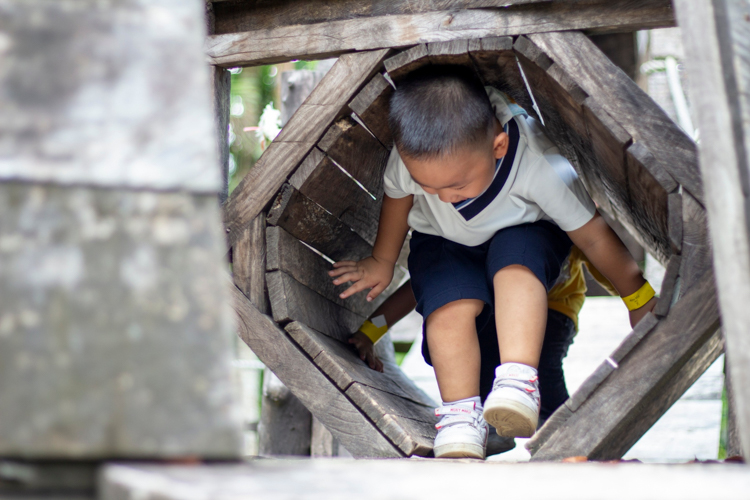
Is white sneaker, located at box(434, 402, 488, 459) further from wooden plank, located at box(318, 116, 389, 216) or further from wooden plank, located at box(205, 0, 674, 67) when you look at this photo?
wooden plank, located at box(205, 0, 674, 67)

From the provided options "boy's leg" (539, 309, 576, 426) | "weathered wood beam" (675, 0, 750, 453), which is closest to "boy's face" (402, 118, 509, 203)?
"boy's leg" (539, 309, 576, 426)

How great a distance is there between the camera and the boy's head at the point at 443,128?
73.9 inches

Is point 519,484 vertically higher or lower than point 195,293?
lower

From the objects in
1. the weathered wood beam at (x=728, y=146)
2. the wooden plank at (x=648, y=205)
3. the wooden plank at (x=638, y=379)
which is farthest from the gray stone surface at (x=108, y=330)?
the wooden plank at (x=648, y=205)

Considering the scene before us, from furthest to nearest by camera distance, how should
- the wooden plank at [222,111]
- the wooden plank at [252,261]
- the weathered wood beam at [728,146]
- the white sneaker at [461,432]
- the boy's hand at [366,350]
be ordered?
the boy's hand at [366,350] < the wooden plank at [222,111] < the wooden plank at [252,261] < the white sneaker at [461,432] < the weathered wood beam at [728,146]

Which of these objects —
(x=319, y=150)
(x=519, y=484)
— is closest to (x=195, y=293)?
(x=519, y=484)

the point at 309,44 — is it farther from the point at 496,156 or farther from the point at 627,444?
the point at 627,444

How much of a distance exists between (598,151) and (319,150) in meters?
0.71

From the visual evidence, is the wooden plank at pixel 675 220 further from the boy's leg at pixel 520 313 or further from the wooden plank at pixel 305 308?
the wooden plank at pixel 305 308

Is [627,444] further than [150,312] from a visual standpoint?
Yes

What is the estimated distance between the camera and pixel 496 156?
2018mm

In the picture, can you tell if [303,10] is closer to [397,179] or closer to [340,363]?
[397,179]

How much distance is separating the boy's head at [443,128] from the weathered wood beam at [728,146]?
93cm

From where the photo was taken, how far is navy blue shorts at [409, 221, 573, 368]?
6.32 feet
